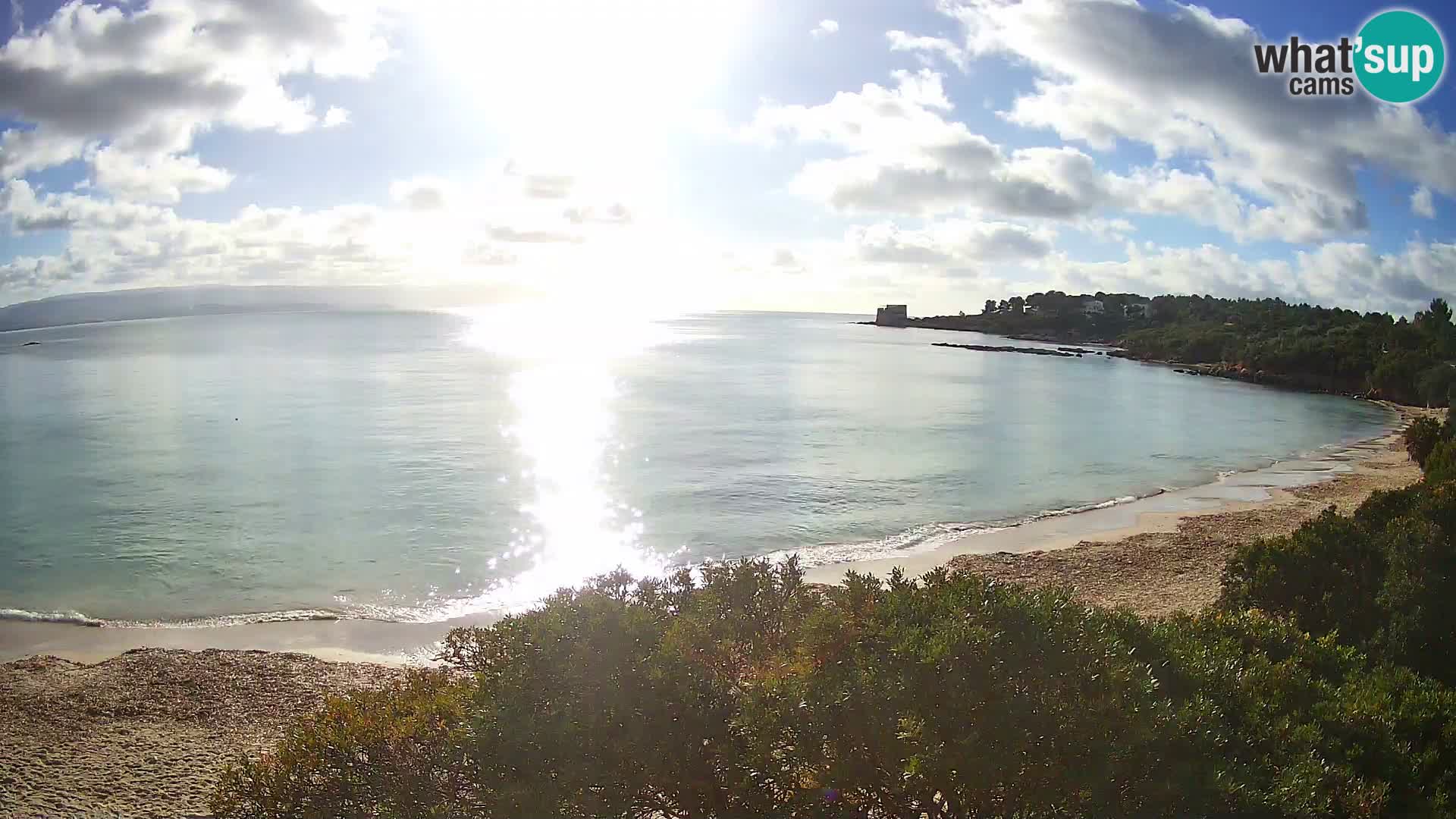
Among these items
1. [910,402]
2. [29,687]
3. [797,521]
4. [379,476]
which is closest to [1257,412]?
[910,402]

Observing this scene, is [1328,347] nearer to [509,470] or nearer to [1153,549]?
[1153,549]

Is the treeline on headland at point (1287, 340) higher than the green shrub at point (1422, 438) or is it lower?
higher

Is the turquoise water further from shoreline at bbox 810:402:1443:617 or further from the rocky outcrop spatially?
the rocky outcrop

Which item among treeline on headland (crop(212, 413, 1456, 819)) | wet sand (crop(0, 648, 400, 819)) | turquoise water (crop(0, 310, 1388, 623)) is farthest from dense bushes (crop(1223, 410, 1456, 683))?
wet sand (crop(0, 648, 400, 819))

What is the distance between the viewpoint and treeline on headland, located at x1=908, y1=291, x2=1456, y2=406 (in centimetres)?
6391

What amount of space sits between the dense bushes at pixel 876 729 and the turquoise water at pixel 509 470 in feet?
39.2

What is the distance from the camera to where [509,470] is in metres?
34.3

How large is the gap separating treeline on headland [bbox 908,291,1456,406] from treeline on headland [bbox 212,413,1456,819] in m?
63.5

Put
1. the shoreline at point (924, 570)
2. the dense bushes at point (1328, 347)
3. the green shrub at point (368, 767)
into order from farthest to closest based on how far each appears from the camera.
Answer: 1. the dense bushes at point (1328, 347)
2. the shoreline at point (924, 570)
3. the green shrub at point (368, 767)

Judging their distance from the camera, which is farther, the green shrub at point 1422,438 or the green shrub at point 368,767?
the green shrub at point 1422,438

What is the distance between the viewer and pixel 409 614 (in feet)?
57.9

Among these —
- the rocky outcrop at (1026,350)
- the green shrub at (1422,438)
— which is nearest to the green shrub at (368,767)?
the green shrub at (1422,438)

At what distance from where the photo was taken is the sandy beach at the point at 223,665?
10.3 metres

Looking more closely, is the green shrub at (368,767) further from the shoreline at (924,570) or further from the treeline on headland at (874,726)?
the shoreline at (924,570)
